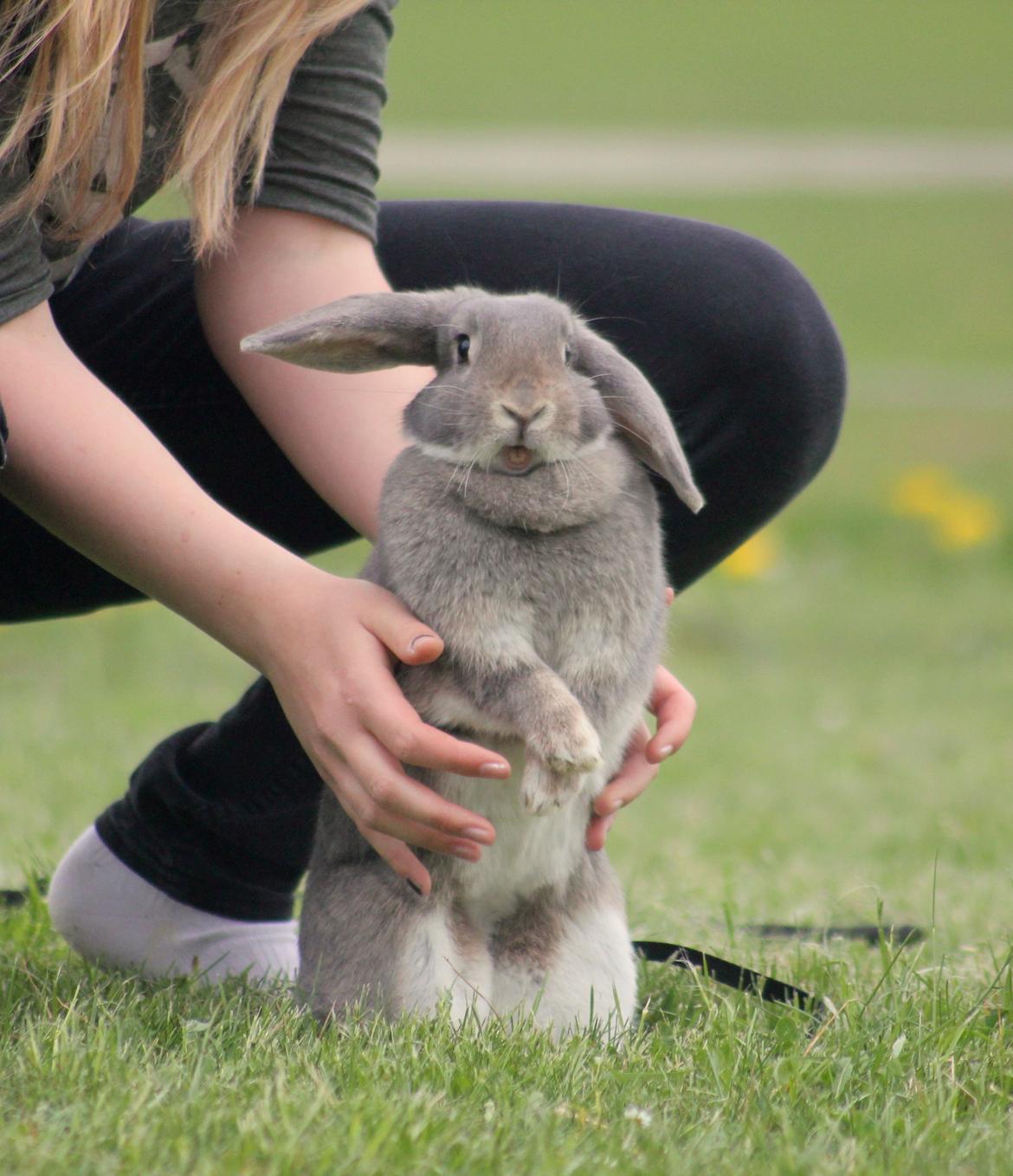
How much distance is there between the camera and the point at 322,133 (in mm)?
2346

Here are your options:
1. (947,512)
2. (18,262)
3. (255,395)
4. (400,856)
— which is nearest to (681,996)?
(400,856)

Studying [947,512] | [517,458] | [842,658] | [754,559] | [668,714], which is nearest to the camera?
[517,458]

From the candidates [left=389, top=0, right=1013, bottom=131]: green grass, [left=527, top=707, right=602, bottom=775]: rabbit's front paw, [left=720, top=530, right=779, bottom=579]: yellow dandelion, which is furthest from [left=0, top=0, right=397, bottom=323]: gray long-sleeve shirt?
[left=389, top=0, right=1013, bottom=131]: green grass

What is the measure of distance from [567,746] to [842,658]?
441 centimetres

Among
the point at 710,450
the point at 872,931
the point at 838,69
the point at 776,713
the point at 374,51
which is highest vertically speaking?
the point at 838,69

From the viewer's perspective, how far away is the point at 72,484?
189 cm

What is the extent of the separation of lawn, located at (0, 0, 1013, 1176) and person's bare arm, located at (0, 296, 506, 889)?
10.9 inches

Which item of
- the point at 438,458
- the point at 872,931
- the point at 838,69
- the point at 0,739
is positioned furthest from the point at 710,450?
the point at 838,69

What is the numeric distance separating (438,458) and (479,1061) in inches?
28.1

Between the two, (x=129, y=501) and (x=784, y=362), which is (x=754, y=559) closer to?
(x=784, y=362)

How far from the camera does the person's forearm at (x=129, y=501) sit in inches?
73.4

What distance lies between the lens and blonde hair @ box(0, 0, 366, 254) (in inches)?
75.6

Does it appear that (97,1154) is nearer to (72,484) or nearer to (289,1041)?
(289,1041)

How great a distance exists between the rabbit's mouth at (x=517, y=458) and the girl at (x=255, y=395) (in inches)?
8.7
